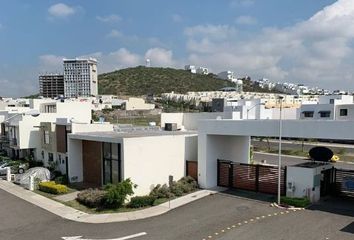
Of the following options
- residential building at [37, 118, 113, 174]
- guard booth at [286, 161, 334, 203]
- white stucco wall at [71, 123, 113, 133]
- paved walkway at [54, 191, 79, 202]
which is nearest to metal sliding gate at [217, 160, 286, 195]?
guard booth at [286, 161, 334, 203]

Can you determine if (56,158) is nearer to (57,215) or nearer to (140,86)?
(57,215)

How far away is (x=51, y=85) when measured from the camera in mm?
162375

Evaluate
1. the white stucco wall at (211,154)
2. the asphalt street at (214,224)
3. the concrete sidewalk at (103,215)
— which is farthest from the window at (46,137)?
the white stucco wall at (211,154)

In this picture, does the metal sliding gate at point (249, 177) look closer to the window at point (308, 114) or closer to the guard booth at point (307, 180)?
the guard booth at point (307, 180)

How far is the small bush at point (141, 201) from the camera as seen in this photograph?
2564 centimetres

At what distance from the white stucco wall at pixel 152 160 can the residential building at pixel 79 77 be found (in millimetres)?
135863

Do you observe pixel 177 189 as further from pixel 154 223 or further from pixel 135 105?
pixel 135 105

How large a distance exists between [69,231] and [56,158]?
64.3ft

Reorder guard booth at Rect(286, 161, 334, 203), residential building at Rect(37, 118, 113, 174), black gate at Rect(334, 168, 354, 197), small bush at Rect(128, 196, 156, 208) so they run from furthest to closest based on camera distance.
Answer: residential building at Rect(37, 118, 113, 174)
black gate at Rect(334, 168, 354, 197)
small bush at Rect(128, 196, 156, 208)
guard booth at Rect(286, 161, 334, 203)

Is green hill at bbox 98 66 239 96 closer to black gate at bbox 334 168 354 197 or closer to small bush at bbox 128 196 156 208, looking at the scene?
small bush at bbox 128 196 156 208

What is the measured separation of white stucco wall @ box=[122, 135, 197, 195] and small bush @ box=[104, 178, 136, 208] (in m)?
1.63

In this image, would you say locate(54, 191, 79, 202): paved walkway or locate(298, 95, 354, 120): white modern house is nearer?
locate(54, 191, 79, 202): paved walkway

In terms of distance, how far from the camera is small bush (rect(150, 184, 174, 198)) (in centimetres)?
2750

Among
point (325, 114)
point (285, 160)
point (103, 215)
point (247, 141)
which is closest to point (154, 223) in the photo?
point (103, 215)
